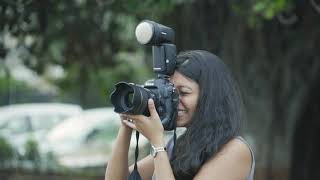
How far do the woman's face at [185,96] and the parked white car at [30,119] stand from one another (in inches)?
204

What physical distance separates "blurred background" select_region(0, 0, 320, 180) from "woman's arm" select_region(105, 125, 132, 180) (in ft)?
→ 10.2

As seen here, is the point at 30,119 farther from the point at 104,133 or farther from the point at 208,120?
the point at 208,120

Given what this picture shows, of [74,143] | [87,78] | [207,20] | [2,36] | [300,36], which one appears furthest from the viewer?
[74,143]

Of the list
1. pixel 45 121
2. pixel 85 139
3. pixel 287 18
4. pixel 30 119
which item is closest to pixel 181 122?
pixel 287 18

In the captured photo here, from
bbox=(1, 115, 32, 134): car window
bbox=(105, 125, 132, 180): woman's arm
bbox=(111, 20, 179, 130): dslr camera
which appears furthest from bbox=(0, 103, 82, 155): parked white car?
bbox=(111, 20, 179, 130): dslr camera

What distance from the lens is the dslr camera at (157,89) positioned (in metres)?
2.36

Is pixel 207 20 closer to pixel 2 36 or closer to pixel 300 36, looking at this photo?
pixel 300 36

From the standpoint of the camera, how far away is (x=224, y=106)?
2.46m

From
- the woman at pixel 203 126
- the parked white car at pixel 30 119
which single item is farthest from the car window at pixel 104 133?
the woman at pixel 203 126

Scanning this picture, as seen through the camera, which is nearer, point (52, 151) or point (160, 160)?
point (160, 160)

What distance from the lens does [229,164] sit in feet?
7.81

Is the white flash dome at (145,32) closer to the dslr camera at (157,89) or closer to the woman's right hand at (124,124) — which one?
the dslr camera at (157,89)

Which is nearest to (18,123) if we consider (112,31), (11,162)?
(11,162)

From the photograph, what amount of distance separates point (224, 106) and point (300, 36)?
4.55m
